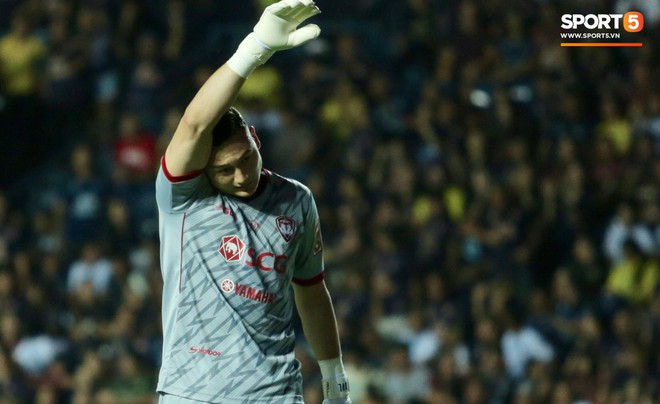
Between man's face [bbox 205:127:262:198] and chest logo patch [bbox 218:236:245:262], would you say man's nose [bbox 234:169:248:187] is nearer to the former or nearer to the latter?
man's face [bbox 205:127:262:198]

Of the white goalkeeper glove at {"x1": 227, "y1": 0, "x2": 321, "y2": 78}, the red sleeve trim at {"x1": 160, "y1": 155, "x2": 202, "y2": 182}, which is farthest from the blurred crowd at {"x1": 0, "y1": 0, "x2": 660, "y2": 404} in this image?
the white goalkeeper glove at {"x1": 227, "y1": 0, "x2": 321, "y2": 78}

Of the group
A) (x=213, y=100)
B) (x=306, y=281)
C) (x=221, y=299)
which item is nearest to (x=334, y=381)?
(x=306, y=281)

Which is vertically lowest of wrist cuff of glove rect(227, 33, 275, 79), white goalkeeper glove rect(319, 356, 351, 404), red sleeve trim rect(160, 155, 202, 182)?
white goalkeeper glove rect(319, 356, 351, 404)

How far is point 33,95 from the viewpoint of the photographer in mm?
11820

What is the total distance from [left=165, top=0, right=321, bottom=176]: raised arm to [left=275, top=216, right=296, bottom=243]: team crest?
414 mm

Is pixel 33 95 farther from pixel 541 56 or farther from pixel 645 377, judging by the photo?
pixel 645 377

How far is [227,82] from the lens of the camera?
344cm

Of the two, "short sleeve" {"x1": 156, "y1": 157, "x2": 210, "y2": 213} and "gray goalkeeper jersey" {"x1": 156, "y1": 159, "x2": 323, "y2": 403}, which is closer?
"short sleeve" {"x1": 156, "y1": 157, "x2": 210, "y2": 213}

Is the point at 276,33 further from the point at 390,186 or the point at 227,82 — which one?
the point at 390,186

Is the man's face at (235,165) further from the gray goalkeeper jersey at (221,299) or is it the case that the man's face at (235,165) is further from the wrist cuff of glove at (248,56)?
the wrist cuff of glove at (248,56)

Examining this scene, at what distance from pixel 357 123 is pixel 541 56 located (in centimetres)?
220

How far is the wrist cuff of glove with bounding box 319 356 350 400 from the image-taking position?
425 cm

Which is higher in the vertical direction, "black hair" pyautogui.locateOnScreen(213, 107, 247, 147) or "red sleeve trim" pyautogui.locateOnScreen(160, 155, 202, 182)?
"black hair" pyautogui.locateOnScreen(213, 107, 247, 147)

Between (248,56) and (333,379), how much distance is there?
1451 millimetres
